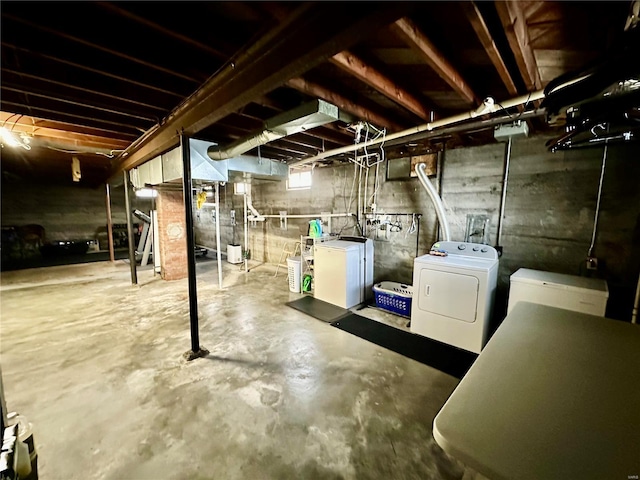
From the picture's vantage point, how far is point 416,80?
6.97ft

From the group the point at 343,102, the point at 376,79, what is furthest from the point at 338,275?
the point at 376,79

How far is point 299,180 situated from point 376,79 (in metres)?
3.93

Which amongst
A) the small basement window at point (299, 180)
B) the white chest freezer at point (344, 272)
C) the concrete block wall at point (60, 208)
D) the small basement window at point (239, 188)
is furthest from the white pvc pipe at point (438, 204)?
the concrete block wall at point (60, 208)

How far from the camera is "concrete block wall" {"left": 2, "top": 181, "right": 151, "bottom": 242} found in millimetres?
7516

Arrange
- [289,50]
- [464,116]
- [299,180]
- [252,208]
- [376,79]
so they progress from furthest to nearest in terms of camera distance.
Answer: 1. [252,208]
2. [299,180]
3. [464,116]
4. [376,79]
5. [289,50]

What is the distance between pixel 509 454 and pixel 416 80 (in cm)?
241

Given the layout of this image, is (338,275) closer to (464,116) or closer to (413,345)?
(413,345)

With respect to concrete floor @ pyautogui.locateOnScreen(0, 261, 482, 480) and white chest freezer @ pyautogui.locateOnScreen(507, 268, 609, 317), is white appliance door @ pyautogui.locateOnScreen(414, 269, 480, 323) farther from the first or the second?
concrete floor @ pyautogui.locateOnScreen(0, 261, 482, 480)

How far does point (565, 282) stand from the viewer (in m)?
2.33

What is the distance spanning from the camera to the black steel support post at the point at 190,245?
2.48 meters

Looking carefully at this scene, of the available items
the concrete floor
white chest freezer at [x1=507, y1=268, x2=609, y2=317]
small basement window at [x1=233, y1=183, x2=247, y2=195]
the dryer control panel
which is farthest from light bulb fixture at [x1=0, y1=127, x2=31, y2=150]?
white chest freezer at [x1=507, y1=268, x2=609, y2=317]

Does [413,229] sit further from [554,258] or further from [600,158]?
[600,158]

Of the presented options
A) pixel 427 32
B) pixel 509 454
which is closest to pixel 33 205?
pixel 427 32

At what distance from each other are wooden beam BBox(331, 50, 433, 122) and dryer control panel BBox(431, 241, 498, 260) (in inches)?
62.8
